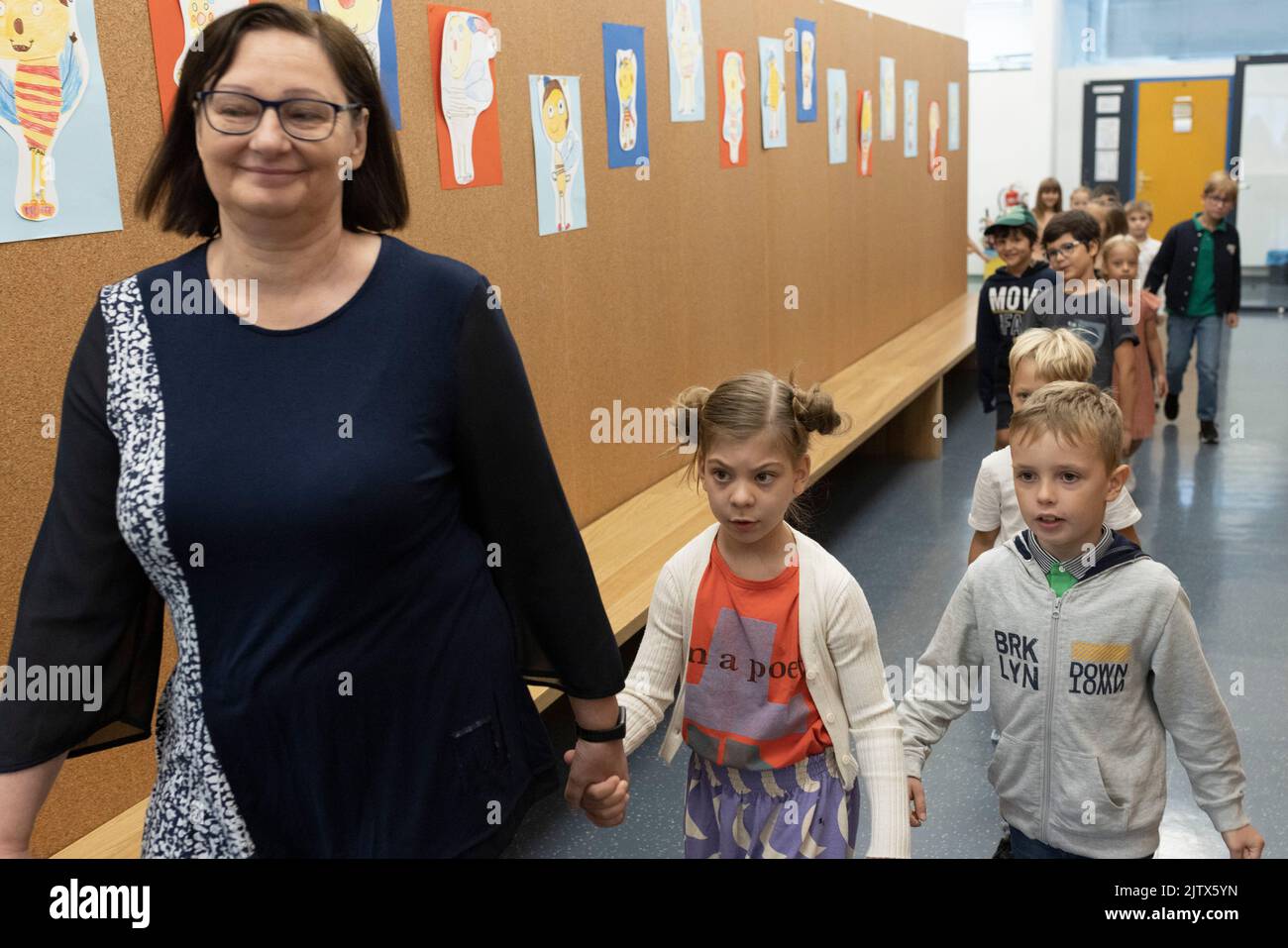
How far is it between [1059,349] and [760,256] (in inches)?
116

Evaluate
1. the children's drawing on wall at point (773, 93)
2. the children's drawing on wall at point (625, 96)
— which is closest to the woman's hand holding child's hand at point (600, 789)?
the children's drawing on wall at point (625, 96)

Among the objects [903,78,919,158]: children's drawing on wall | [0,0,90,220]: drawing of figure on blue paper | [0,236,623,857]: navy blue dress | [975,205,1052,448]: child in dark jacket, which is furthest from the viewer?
[903,78,919,158]: children's drawing on wall

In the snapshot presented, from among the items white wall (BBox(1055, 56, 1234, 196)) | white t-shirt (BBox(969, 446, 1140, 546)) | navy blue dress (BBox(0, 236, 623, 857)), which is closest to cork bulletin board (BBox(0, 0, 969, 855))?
navy blue dress (BBox(0, 236, 623, 857))

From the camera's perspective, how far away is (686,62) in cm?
542

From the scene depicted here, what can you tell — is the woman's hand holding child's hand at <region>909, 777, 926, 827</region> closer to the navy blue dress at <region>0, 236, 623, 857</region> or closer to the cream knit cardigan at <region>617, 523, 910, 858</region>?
the cream knit cardigan at <region>617, 523, 910, 858</region>

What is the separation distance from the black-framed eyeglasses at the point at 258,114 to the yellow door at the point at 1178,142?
1509 cm

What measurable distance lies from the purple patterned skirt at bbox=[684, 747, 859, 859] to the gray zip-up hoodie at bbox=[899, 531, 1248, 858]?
0.61 ft

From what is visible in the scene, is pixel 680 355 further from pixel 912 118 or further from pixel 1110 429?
pixel 912 118

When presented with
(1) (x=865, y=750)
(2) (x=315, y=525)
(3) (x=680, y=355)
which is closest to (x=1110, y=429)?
(1) (x=865, y=750)

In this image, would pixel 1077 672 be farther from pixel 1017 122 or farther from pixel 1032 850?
pixel 1017 122

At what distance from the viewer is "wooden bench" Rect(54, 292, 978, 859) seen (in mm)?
3306

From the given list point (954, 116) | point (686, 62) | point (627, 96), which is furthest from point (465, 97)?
point (954, 116)

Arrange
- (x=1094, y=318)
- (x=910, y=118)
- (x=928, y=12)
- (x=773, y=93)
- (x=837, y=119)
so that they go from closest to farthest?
(x=1094, y=318) < (x=773, y=93) < (x=837, y=119) < (x=910, y=118) < (x=928, y=12)

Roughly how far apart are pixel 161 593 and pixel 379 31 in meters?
2.36
